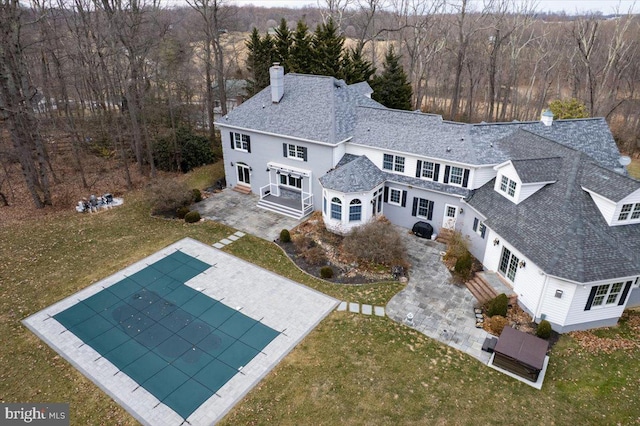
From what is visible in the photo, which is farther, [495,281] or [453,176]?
[453,176]

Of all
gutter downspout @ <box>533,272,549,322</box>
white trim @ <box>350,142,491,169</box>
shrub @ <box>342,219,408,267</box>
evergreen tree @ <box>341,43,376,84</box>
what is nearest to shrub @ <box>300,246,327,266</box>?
shrub @ <box>342,219,408,267</box>

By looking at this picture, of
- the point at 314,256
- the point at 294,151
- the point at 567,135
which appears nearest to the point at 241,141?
the point at 294,151

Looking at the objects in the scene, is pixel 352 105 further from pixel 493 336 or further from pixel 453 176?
pixel 493 336

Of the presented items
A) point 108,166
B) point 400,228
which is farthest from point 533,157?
point 108,166

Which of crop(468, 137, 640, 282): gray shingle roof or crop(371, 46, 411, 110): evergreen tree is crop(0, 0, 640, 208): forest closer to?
crop(371, 46, 411, 110): evergreen tree

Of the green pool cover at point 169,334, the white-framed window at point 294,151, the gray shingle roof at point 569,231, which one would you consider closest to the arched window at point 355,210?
the white-framed window at point 294,151

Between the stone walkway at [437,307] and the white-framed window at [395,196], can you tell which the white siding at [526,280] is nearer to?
the stone walkway at [437,307]

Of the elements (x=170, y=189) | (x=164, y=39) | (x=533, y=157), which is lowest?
(x=170, y=189)
